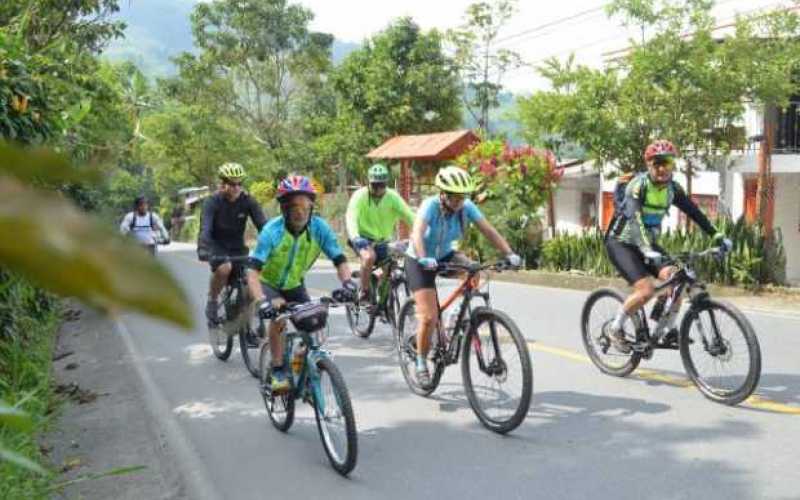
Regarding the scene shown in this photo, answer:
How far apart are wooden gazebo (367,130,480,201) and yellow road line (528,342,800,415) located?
1640 centimetres

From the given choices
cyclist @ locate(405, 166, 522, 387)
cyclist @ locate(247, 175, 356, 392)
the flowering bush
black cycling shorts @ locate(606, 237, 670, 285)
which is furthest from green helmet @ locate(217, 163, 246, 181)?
the flowering bush

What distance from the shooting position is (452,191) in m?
6.10

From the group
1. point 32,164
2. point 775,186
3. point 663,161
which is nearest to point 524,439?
point 663,161

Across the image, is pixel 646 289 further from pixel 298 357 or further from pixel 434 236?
pixel 298 357

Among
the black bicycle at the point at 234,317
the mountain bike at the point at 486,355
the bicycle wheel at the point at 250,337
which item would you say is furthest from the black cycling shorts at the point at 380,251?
the mountain bike at the point at 486,355

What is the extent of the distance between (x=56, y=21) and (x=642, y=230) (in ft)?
22.7

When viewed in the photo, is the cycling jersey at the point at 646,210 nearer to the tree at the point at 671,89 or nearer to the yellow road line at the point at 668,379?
the yellow road line at the point at 668,379

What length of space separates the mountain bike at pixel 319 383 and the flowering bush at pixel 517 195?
1233 centimetres

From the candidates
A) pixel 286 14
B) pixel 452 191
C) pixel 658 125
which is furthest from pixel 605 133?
pixel 286 14

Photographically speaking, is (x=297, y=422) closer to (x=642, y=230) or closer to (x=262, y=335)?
(x=262, y=335)

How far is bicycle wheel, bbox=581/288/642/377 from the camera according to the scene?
7.06 m

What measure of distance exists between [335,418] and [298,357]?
62 cm

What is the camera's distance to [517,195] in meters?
18.2

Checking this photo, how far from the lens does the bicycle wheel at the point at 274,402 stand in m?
5.89
